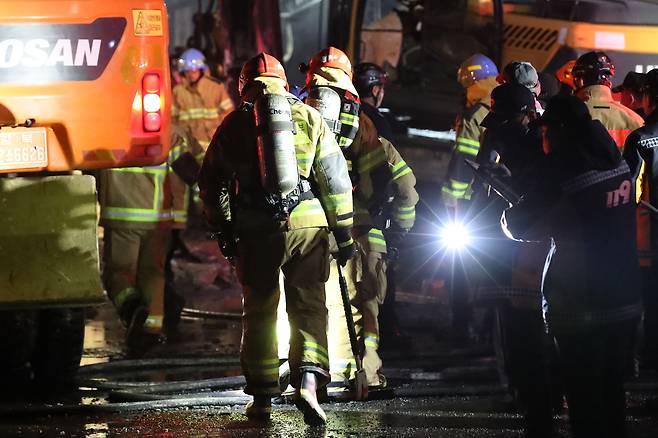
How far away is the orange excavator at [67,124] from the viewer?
253 inches

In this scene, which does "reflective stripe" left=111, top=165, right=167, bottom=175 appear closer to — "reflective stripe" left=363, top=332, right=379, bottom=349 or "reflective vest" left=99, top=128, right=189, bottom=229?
"reflective vest" left=99, top=128, right=189, bottom=229

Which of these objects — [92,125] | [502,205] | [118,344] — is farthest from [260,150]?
[118,344]

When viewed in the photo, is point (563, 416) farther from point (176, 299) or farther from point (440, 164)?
point (440, 164)

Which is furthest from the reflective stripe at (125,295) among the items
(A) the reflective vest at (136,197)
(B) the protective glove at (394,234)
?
(B) the protective glove at (394,234)

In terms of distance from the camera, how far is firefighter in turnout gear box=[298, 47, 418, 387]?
7.14 meters

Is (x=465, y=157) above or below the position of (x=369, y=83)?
below

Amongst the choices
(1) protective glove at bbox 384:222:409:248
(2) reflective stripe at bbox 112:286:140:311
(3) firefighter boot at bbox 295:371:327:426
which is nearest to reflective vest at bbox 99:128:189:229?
(2) reflective stripe at bbox 112:286:140:311

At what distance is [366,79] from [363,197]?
1.17 metres

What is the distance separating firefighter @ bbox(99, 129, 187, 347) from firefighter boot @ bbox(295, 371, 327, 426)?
265cm

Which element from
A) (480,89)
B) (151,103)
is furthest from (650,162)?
(151,103)

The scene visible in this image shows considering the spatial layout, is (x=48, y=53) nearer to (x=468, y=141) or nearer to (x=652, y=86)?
(x=468, y=141)

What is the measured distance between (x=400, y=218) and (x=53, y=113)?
7.35 feet

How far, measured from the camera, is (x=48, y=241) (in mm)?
6480

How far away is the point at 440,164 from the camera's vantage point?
12234 mm
